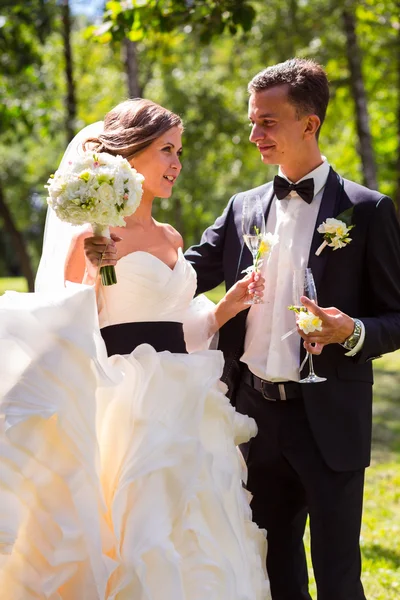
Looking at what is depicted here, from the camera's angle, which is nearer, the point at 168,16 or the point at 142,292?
the point at 142,292

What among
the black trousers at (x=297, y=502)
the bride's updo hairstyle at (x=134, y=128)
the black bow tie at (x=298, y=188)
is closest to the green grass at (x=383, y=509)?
the black trousers at (x=297, y=502)

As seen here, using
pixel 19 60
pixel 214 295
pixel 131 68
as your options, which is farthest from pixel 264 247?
pixel 214 295

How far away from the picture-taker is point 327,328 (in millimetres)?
3371

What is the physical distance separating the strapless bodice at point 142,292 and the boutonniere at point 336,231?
766 mm

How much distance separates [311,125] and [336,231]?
572 millimetres

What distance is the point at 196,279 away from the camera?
4.18 meters

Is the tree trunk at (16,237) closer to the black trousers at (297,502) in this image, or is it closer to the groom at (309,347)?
the groom at (309,347)

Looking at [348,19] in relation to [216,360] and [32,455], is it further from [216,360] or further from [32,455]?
[32,455]

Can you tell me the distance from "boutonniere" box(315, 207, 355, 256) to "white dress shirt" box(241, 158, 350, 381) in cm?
15

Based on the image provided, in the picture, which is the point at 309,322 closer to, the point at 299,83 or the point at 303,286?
the point at 303,286

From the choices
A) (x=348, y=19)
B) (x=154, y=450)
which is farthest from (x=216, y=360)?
(x=348, y=19)

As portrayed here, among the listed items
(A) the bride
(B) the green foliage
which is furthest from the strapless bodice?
(B) the green foliage

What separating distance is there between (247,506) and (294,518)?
469 mm

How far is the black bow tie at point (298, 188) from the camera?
3.77 m
